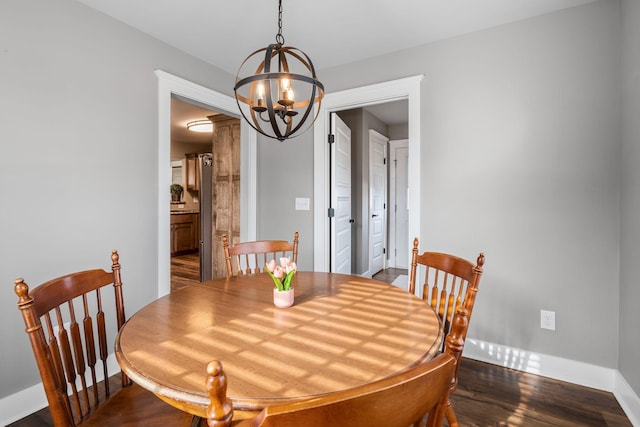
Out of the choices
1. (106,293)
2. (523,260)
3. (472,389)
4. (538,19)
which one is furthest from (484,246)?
(106,293)

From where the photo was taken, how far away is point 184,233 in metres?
6.82

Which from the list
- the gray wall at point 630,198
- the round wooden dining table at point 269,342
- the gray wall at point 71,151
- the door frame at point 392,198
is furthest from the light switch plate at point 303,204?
the door frame at point 392,198

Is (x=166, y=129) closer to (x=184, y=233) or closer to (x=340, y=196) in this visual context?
(x=340, y=196)

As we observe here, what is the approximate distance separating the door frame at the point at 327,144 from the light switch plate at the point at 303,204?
3.2 inches

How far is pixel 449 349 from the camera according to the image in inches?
26.5

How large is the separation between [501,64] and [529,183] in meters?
0.88

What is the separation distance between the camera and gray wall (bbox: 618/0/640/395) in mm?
1744

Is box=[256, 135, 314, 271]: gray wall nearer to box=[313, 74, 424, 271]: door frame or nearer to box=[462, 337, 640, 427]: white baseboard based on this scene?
box=[313, 74, 424, 271]: door frame

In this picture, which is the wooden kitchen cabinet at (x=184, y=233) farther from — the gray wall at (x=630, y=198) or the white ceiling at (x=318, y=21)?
the gray wall at (x=630, y=198)

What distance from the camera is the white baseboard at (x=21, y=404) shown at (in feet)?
5.70

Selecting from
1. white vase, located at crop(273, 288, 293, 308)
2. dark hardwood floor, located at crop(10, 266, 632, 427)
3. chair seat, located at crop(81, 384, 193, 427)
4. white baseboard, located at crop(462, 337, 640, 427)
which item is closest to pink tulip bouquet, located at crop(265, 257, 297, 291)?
white vase, located at crop(273, 288, 293, 308)

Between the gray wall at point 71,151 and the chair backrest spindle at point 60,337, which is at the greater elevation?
the gray wall at point 71,151

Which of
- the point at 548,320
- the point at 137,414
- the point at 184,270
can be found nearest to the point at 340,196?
the point at 548,320

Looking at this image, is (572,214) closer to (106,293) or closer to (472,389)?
(472,389)
